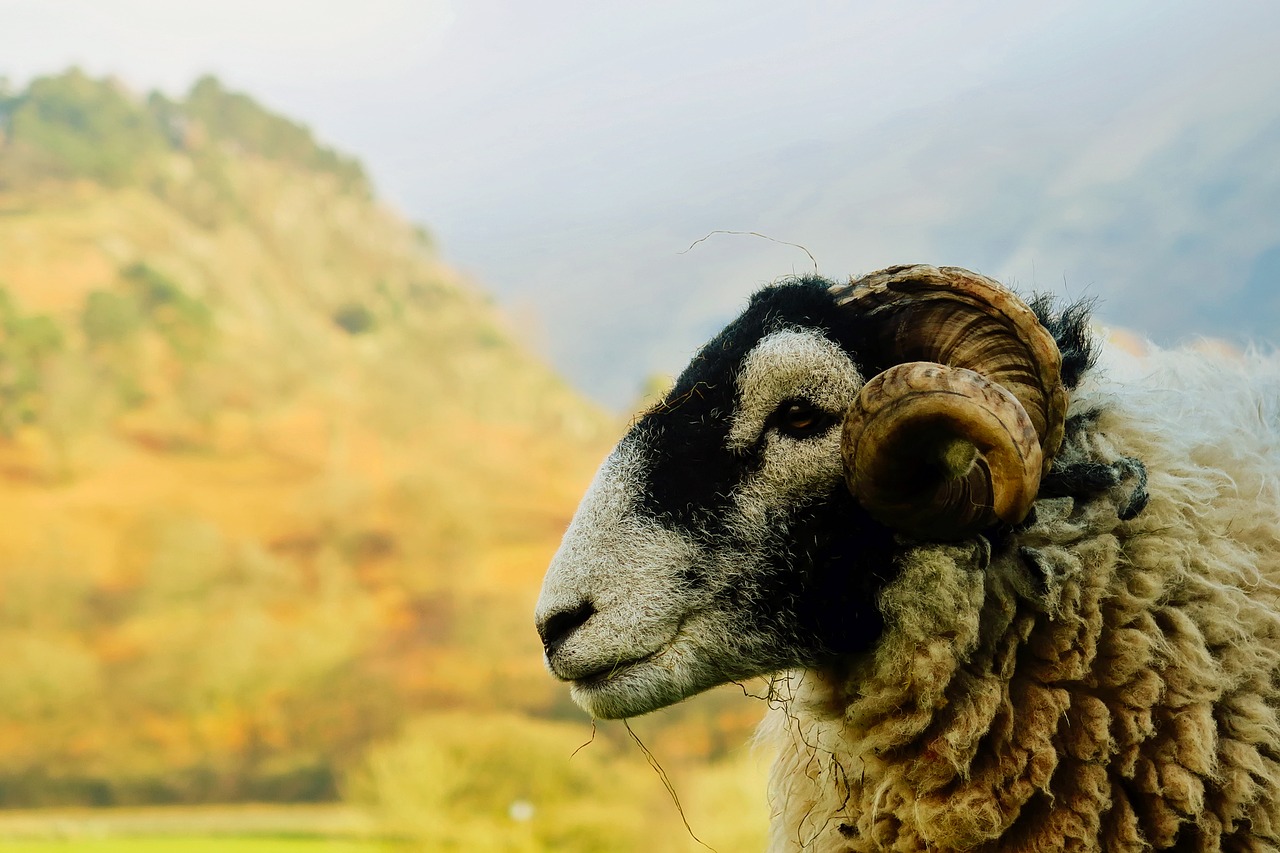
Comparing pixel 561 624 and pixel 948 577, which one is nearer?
pixel 948 577

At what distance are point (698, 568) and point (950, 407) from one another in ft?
2.31

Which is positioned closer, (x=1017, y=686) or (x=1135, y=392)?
(x=1017, y=686)

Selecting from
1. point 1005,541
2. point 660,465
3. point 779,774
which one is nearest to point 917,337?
point 1005,541

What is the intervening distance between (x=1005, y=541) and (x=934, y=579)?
230 mm

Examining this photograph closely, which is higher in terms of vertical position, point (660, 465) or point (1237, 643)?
point (660, 465)

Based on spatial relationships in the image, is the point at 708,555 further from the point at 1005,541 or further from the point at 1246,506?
the point at 1246,506

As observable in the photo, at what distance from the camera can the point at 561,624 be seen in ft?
7.33

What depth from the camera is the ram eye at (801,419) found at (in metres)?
2.25

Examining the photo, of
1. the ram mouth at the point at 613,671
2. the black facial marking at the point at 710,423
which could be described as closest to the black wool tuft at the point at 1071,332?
the black facial marking at the point at 710,423

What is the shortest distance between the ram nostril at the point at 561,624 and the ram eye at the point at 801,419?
2.11ft

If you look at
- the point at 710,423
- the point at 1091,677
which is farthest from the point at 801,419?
the point at 1091,677

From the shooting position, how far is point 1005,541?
222 centimetres

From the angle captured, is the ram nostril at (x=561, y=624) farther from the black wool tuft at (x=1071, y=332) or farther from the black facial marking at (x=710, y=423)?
the black wool tuft at (x=1071, y=332)

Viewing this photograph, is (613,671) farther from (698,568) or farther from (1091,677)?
(1091,677)
